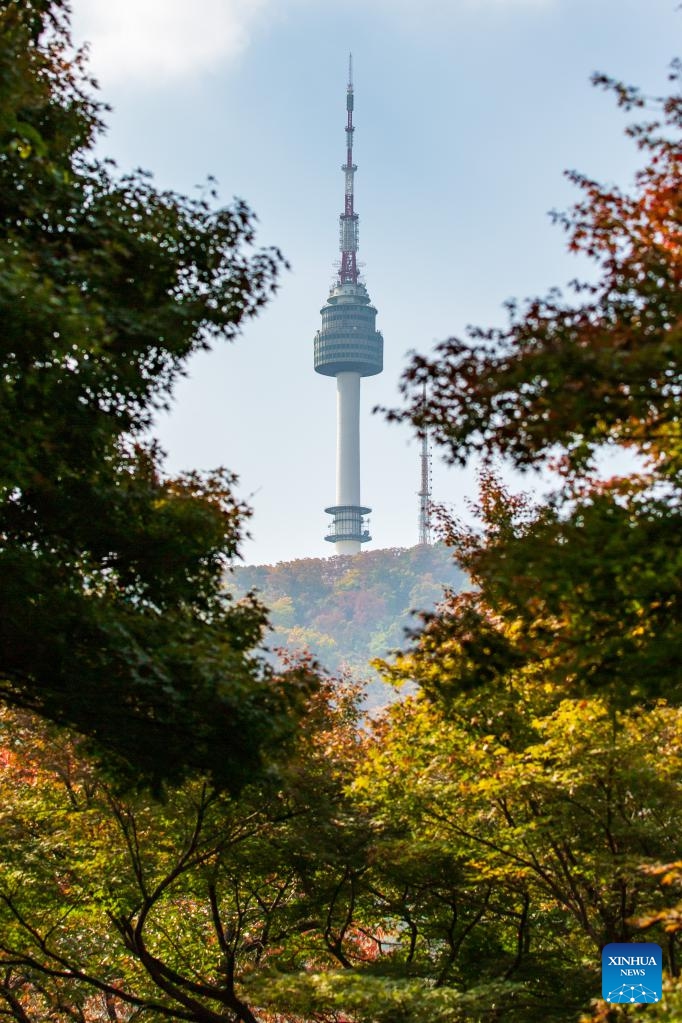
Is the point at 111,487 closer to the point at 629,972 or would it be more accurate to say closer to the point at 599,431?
the point at 599,431

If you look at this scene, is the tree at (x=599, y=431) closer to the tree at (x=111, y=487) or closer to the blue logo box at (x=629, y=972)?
the tree at (x=111, y=487)

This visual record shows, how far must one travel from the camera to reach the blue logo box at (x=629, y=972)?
→ 1369 cm

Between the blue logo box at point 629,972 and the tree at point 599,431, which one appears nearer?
the tree at point 599,431

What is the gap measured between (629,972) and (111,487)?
8196 millimetres

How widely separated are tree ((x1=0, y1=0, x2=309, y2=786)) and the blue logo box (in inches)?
230

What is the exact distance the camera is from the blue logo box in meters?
13.7

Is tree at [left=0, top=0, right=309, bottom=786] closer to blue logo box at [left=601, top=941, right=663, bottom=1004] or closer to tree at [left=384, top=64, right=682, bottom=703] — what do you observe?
tree at [left=384, top=64, right=682, bottom=703]

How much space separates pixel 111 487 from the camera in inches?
412

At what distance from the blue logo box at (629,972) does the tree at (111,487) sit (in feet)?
19.2

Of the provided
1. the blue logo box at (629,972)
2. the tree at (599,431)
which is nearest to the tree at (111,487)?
the tree at (599,431)

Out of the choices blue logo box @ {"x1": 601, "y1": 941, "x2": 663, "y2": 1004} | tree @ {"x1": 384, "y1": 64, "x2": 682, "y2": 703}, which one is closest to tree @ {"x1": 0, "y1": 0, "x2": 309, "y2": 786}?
tree @ {"x1": 384, "y1": 64, "x2": 682, "y2": 703}

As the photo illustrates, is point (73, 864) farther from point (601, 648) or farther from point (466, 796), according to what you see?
point (601, 648)

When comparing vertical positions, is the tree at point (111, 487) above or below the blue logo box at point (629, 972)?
above

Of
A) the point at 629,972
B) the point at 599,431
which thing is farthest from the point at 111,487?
the point at 629,972
